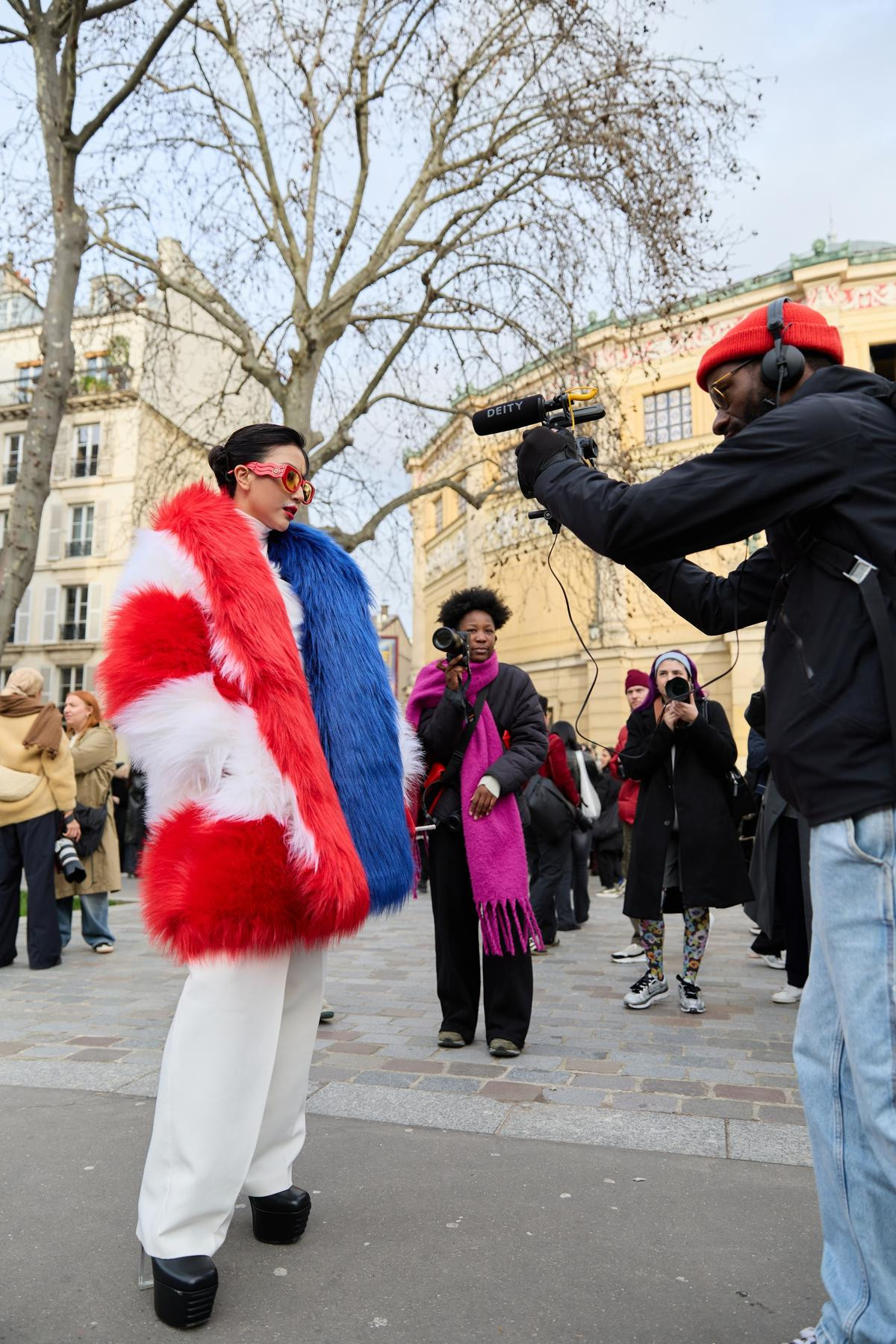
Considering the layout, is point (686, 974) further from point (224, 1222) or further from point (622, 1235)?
point (224, 1222)

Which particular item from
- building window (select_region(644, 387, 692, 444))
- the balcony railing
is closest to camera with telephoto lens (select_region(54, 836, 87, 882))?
the balcony railing

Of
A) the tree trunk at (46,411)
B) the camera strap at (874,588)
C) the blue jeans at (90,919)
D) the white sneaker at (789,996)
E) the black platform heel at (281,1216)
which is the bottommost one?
the white sneaker at (789,996)

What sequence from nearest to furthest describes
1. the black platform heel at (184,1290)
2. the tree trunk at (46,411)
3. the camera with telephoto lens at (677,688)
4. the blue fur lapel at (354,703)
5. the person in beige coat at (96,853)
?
the black platform heel at (184,1290)
the blue fur lapel at (354,703)
the camera with telephoto lens at (677,688)
the person in beige coat at (96,853)
the tree trunk at (46,411)

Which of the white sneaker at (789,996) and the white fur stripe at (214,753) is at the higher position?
the white fur stripe at (214,753)

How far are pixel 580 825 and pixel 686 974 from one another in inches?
118

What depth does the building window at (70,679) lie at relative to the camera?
117 feet

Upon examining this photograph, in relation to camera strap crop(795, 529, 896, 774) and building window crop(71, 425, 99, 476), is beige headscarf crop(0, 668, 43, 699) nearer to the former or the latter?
camera strap crop(795, 529, 896, 774)

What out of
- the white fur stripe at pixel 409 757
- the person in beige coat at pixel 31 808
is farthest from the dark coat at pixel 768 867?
the person in beige coat at pixel 31 808

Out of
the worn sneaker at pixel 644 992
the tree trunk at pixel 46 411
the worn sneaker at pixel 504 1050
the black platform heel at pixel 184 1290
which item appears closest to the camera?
the black platform heel at pixel 184 1290

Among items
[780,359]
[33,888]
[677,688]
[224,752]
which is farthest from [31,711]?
[780,359]

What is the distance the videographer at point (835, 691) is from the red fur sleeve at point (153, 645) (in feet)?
3.28

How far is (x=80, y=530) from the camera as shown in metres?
35.9

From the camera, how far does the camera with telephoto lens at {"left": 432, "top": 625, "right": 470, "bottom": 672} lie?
14.4 feet

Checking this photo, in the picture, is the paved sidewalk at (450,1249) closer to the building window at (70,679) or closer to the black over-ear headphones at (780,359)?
the black over-ear headphones at (780,359)
